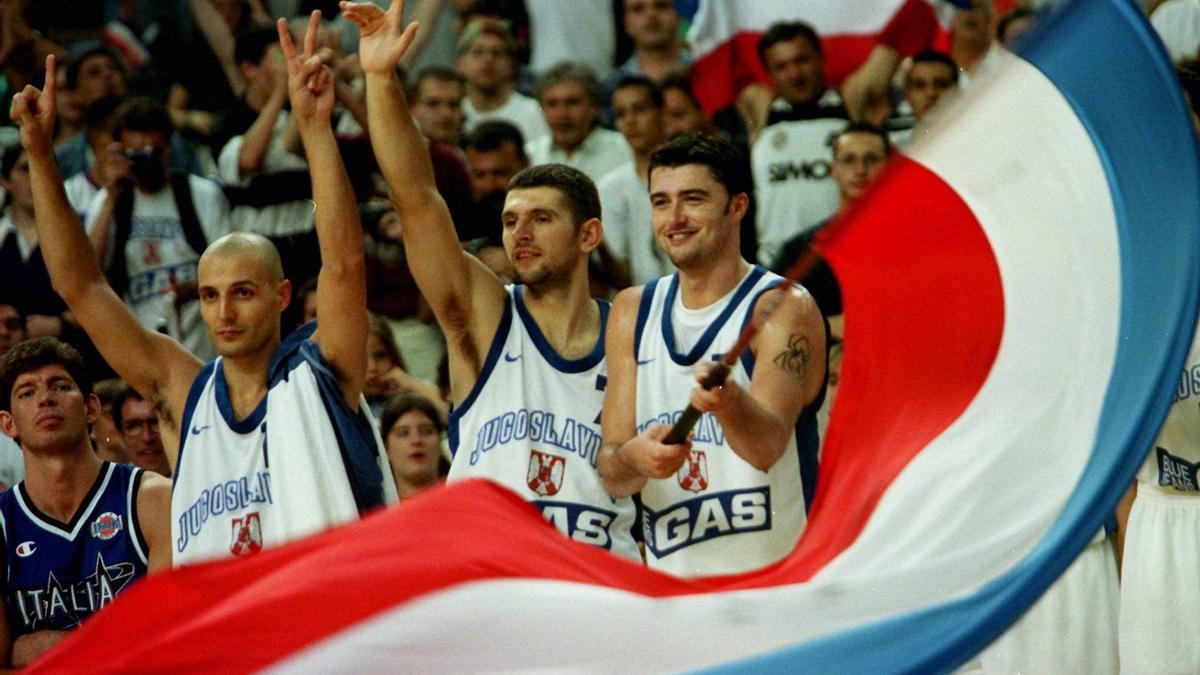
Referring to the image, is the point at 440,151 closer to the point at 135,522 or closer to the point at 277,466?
the point at 135,522

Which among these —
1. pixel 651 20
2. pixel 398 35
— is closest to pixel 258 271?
pixel 398 35

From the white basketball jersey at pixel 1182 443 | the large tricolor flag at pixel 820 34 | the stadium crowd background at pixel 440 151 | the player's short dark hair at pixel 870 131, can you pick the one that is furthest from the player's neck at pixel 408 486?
the large tricolor flag at pixel 820 34

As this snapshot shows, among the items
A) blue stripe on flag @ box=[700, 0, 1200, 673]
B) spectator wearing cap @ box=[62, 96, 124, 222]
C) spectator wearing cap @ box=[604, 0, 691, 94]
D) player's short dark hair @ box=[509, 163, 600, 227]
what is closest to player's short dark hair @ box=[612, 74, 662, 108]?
spectator wearing cap @ box=[604, 0, 691, 94]

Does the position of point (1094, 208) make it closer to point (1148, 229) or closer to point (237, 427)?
point (1148, 229)

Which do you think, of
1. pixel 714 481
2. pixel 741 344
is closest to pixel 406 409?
pixel 714 481

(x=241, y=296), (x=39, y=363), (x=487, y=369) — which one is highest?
(x=241, y=296)

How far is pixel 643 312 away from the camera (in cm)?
708

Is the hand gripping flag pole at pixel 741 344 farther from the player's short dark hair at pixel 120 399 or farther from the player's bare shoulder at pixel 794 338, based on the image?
the player's short dark hair at pixel 120 399

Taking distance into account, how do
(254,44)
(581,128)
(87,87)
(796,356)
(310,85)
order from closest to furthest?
(796,356)
(310,85)
(581,128)
(254,44)
(87,87)

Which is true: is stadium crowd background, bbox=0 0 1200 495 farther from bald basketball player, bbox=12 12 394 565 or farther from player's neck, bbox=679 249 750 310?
player's neck, bbox=679 249 750 310

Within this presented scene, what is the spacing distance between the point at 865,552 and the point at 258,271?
3.54m

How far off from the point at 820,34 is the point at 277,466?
536 centimetres

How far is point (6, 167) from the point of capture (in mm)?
11508

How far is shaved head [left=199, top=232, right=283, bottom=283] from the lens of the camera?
24.8 ft
